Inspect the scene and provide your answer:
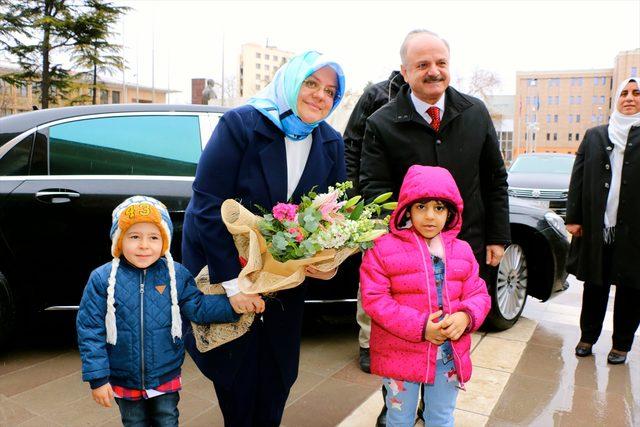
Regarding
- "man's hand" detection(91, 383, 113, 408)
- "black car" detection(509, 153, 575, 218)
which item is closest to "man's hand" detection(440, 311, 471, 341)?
"man's hand" detection(91, 383, 113, 408)

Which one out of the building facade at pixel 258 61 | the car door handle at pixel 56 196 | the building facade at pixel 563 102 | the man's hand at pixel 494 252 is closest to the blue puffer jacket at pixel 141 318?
the man's hand at pixel 494 252

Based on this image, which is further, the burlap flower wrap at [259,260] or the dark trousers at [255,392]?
the dark trousers at [255,392]

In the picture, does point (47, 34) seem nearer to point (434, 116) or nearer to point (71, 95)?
point (71, 95)

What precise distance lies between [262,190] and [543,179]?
39.2 ft

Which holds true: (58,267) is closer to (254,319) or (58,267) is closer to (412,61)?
(254,319)

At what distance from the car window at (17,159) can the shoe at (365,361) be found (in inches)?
100.0

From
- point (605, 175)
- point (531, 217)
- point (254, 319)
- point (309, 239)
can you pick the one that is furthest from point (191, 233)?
point (531, 217)

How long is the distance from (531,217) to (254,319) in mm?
3311

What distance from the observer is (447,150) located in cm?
257

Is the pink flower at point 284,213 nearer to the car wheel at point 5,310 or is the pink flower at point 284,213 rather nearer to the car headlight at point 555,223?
the car wheel at point 5,310

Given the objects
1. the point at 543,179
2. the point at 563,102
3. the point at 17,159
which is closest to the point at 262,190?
the point at 17,159

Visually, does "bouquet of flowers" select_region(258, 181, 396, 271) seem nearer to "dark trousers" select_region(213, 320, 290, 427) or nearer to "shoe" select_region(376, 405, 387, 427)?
"dark trousers" select_region(213, 320, 290, 427)

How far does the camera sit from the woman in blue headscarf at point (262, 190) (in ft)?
6.30

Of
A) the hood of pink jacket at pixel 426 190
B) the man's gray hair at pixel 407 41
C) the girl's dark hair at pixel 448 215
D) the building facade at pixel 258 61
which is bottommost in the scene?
the girl's dark hair at pixel 448 215
